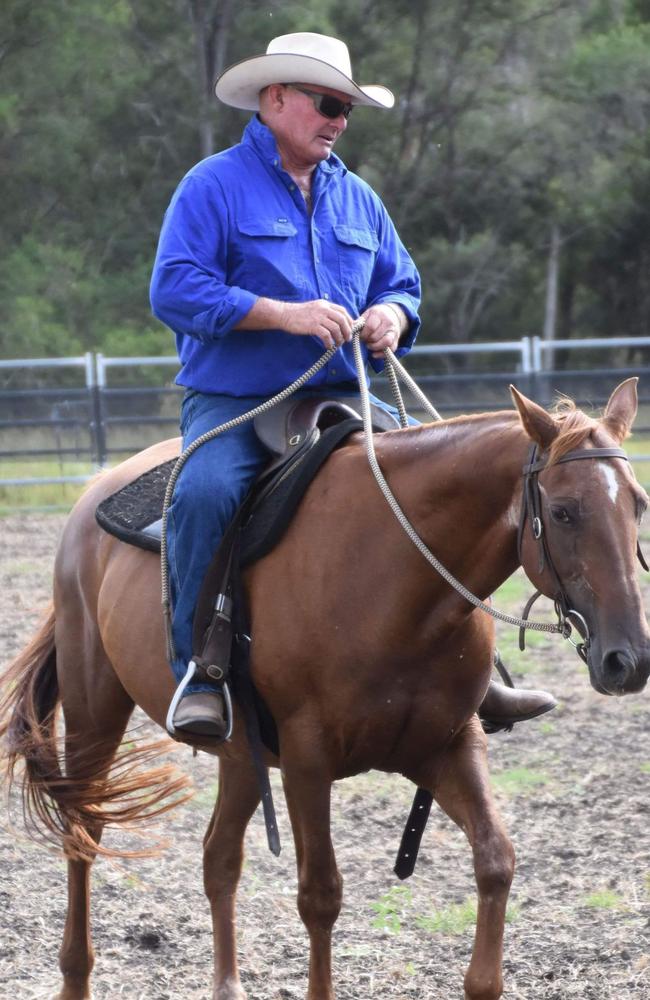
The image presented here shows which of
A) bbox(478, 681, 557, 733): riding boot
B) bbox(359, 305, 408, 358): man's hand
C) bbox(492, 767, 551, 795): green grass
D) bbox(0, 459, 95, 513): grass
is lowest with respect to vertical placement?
bbox(492, 767, 551, 795): green grass

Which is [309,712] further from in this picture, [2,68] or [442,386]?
[2,68]

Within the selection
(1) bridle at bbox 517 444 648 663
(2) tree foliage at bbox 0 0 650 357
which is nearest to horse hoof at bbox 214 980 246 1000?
(1) bridle at bbox 517 444 648 663

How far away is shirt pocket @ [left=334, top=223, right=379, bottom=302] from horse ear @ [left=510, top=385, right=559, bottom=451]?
1.01m

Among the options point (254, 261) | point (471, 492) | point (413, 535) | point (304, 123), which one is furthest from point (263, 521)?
point (304, 123)

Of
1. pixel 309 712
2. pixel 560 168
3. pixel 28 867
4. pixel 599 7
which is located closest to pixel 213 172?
pixel 309 712

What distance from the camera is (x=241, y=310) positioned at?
342 centimetres

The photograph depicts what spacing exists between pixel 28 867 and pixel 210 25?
24001 mm

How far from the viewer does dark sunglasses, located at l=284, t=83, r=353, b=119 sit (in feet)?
11.8

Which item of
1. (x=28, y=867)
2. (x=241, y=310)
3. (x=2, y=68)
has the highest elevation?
(x=2, y=68)

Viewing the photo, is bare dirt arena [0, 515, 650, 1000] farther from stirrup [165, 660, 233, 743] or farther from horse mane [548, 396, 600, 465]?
horse mane [548, 396, 600, 465]

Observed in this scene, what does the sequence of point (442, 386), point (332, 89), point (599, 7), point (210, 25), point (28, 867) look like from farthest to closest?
point (599, 7) < point (210, 25) < point (442, 386) < point (28, 867) < point (332, 89)

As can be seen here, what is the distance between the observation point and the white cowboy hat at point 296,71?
3.52m

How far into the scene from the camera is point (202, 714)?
3.42m

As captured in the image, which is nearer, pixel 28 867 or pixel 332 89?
pixel 332 89
